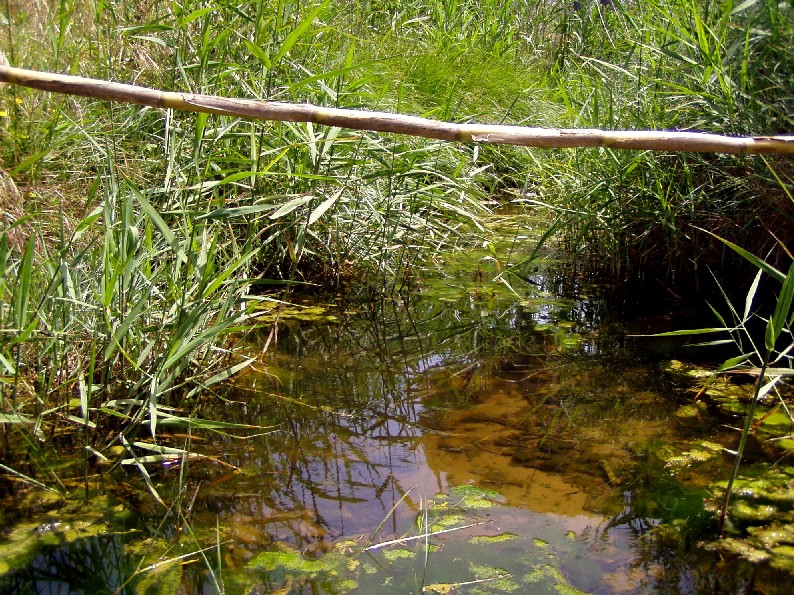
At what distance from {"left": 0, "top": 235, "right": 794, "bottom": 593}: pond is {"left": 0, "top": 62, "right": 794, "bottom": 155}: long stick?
35.2 inches

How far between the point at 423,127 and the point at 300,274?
2.08m

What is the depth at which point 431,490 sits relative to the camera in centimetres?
221

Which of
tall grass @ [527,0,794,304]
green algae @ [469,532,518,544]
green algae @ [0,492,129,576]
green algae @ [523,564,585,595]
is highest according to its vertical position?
tall grass @ [527,0,794,304]

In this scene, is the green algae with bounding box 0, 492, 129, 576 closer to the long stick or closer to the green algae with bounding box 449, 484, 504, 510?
the green algae with bounding box 449, 484, 504, 510

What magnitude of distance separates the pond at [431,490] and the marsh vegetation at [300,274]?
0.04 ft

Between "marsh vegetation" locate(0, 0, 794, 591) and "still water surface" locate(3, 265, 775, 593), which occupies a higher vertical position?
"marsh vegetation" locate(0, 0, 794, 591)

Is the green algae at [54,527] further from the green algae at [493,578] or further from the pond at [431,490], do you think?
the green algae at [493,578]

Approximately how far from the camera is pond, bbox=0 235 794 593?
186 centimetres

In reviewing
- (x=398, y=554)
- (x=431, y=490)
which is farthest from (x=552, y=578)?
(x=431, y=490)

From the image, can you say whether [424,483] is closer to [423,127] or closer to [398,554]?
[398,554]

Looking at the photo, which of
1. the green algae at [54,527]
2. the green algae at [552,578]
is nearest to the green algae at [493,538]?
the green algae at [552,578]

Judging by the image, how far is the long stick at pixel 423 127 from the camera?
1.87 metres

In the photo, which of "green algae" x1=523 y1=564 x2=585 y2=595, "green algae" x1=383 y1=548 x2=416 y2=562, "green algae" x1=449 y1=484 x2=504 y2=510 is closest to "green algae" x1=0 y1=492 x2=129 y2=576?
"green algae" x1=383 y1=548 x2=416 y2=562

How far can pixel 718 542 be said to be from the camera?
1.98 metres
